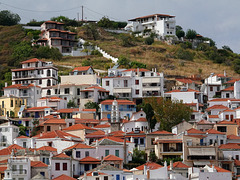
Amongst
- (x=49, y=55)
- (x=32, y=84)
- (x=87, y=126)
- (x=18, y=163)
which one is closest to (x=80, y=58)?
(x=49, y=55)

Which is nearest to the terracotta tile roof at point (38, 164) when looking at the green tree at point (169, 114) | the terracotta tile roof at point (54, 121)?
the terracotta tile roof at point (54, 121)

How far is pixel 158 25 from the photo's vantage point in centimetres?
15350

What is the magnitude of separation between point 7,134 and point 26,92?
18.9 m

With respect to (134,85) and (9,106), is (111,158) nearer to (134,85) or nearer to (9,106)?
(9,106)

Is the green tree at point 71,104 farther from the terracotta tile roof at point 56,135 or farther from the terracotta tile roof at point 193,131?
the terracotta tile roof at point 193,131

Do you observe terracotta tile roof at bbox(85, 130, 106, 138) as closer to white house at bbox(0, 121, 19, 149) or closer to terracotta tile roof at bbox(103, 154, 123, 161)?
terracotta tile roof at bbox(103, 154, 123, 161)

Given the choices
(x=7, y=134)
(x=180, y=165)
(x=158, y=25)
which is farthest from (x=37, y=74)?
(x=158, y=25)

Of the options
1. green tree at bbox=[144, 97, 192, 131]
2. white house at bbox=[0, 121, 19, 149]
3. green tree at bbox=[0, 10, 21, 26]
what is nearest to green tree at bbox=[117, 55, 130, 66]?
green tree at bbox=[144, 97, 192, 131]

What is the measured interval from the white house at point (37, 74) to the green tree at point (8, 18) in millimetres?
46061

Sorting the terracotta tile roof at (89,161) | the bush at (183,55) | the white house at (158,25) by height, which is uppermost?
the white house at (158,25)

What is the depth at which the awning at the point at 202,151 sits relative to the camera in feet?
238

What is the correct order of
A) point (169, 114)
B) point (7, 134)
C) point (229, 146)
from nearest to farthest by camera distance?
point (229, 146), point (7, 134), point (169, 114)

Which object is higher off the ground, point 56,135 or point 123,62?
point 123,62

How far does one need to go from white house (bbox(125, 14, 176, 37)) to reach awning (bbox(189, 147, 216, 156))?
81.3 meters
